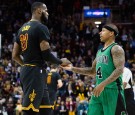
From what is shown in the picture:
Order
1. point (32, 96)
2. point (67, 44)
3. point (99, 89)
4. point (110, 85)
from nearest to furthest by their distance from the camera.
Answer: point (32, 96) → point (99, 89) → point (110, 85) → point (67, 44)

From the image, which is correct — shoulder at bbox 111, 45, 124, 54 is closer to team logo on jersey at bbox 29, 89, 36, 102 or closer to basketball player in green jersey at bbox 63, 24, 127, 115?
basketball player in green jersey at bbox 63, 24, 127, 115

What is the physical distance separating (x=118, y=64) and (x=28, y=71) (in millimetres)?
1343

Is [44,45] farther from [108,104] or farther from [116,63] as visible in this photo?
[108,104]

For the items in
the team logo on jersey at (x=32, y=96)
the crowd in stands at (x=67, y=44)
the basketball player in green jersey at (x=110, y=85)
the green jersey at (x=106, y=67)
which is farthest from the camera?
the crowd in stands at (x=67, y=44)

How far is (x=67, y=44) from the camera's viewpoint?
23453 mm

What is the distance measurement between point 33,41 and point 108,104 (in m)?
1.47

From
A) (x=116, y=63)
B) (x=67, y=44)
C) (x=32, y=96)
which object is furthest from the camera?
(x=67, y=44)

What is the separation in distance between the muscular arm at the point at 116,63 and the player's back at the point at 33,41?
103 cm

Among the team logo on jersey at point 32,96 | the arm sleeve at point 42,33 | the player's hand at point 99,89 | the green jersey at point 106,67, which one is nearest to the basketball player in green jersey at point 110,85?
the green jersey at point 106,67

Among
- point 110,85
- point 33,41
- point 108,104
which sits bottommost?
point 108,104

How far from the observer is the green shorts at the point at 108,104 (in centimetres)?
673

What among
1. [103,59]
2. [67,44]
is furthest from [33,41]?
[67,44]

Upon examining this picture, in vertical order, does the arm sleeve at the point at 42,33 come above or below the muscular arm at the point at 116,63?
above

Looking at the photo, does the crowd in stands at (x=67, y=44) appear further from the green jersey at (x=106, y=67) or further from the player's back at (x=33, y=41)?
the player's back at (x=33, y=41)
